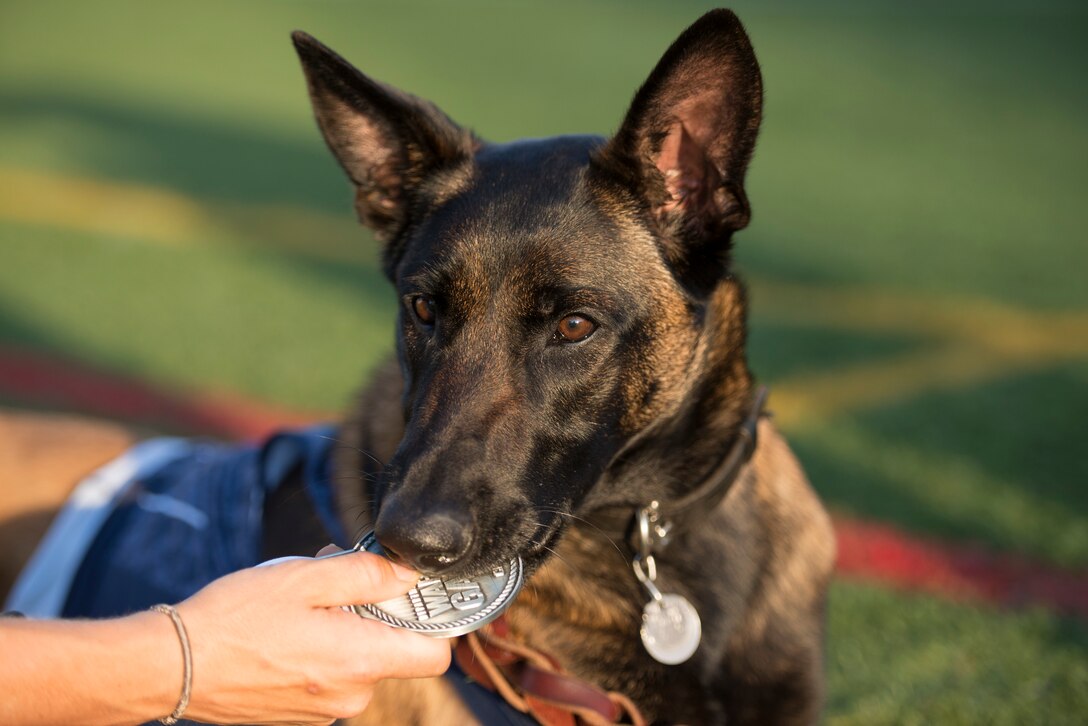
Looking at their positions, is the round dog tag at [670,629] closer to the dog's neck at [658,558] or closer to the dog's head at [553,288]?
the dog's neck at [658,558]

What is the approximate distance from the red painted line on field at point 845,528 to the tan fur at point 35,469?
244 centimetres

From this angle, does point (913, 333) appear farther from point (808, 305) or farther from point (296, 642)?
point (296, 642)

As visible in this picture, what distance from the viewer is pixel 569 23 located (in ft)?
78.8

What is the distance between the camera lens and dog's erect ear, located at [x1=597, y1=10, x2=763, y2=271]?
2.54 meters

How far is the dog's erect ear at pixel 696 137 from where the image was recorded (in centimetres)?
254

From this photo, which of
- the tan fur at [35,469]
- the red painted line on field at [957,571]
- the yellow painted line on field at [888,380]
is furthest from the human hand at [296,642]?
the yellow painted line on field at [888,380]

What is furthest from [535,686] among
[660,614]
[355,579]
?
[355,579]

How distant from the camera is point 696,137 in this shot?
2.74 metres

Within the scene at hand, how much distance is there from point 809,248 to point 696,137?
7.51 meters

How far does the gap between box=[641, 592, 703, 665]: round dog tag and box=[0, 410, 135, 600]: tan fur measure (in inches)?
75.2

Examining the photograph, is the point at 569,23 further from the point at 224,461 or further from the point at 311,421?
the point at 224,461

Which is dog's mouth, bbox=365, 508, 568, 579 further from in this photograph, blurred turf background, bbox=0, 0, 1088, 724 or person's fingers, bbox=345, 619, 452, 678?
blurred turf background, bbox=0, 0, 1088, 724

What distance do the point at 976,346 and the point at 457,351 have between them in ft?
19.0

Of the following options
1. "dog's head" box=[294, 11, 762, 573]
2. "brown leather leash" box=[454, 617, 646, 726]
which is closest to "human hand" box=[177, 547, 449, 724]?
"dog's head" box=[294, 11, 762, 573]
